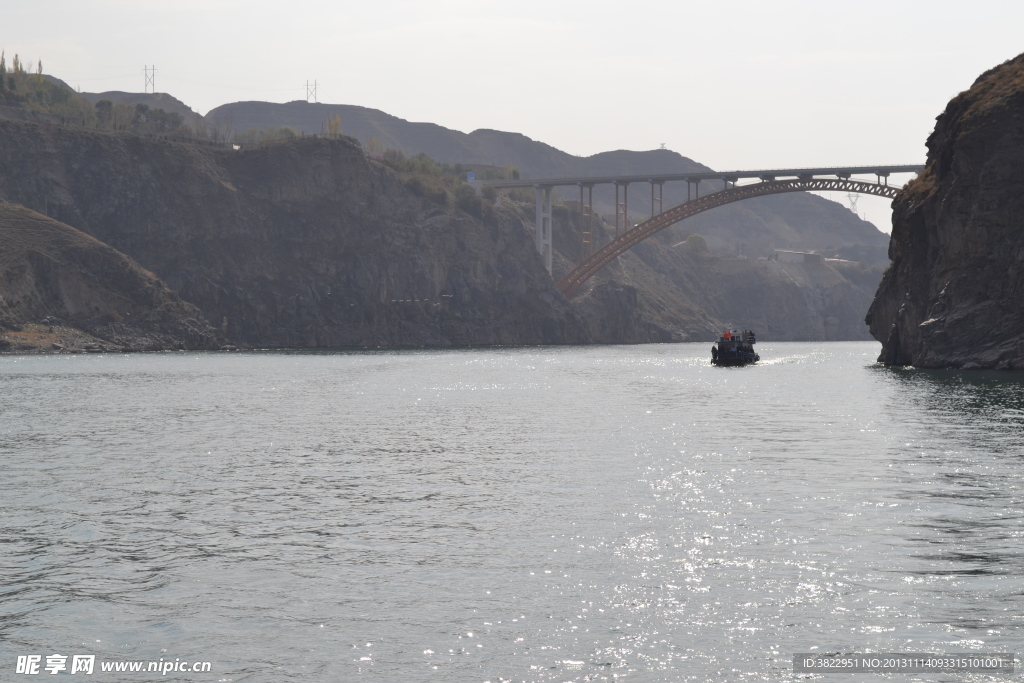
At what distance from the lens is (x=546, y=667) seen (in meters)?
14.5

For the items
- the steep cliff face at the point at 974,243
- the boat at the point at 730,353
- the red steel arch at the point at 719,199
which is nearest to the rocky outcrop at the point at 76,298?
the red steel arch at the point at 719,199

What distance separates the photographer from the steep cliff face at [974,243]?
7788 cm

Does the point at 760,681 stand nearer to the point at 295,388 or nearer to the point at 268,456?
the point at 268,456

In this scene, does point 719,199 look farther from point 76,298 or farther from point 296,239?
point 76,298

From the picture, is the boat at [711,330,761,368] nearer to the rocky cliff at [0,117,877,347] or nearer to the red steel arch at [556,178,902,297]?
the red steel arch at [556,178,902,297]

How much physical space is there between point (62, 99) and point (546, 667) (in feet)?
668

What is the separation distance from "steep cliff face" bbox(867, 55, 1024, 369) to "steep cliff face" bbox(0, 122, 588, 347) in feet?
309

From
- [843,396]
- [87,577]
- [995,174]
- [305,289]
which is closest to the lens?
[87,577]

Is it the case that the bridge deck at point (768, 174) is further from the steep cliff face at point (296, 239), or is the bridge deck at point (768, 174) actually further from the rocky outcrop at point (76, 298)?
the rocky outcrop at point (76, 298)

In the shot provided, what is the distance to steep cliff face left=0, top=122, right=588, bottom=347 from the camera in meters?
150

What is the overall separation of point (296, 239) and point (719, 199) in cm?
6691

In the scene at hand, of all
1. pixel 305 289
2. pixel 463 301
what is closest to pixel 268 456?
pixel 305 289

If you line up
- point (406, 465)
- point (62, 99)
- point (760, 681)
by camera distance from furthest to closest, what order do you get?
point (62, 99) → point (406, 465) → point (760, 681)

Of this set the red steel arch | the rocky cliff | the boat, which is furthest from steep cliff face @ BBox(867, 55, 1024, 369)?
the rocky cliff
